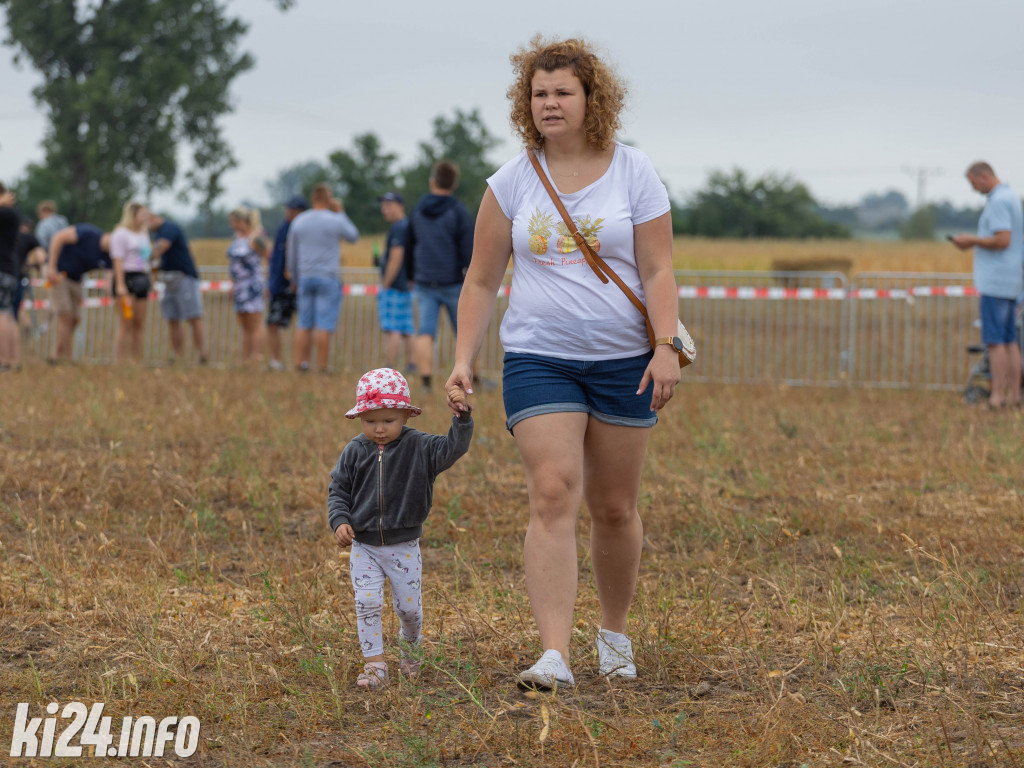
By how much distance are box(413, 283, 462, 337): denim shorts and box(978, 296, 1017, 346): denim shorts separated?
15.3 feet

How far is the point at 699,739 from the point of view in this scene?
3533 mm

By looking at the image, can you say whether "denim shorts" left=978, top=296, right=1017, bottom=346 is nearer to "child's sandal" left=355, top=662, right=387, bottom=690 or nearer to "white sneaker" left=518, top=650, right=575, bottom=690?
"white sneaker" left=518, top=650, right=575, bottom=690

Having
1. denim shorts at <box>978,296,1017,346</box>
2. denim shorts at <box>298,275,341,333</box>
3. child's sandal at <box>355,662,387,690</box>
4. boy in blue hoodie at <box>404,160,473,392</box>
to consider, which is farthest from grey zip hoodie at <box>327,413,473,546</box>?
denim shorts at <box>298,275,341,333</box>

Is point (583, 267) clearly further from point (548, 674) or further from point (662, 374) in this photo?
point (548, 674)

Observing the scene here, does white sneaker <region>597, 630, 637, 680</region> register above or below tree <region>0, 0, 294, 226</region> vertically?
below

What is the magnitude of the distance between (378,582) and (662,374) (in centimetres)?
115

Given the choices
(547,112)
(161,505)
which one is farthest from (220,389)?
(547,112)

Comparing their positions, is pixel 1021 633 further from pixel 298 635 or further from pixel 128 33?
pixel 128 33

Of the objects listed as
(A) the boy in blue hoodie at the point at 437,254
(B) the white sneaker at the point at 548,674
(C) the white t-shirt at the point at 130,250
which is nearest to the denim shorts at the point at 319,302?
(C) the white t-shirt at the point at 130,250

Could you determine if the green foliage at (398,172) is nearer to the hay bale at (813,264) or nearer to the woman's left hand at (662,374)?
the hay bale at (813,264)

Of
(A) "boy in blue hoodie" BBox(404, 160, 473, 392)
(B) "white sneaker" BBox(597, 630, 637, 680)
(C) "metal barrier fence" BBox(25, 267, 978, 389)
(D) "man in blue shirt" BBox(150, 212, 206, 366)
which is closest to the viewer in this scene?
(B) "white sneaker" BBox(597, 630, 637, 680)

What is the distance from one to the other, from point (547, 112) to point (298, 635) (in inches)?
79.7

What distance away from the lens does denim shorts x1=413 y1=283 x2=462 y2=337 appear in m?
11.6

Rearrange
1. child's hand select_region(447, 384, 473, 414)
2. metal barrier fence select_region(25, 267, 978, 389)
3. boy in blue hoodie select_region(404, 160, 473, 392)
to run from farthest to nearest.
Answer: metal barrier fence select_region(25, 267, 978, 389) < boy in blue hoodie select_region(404, 160, 473, 392) < child's hand select_region(447, 384, 473, 414)
